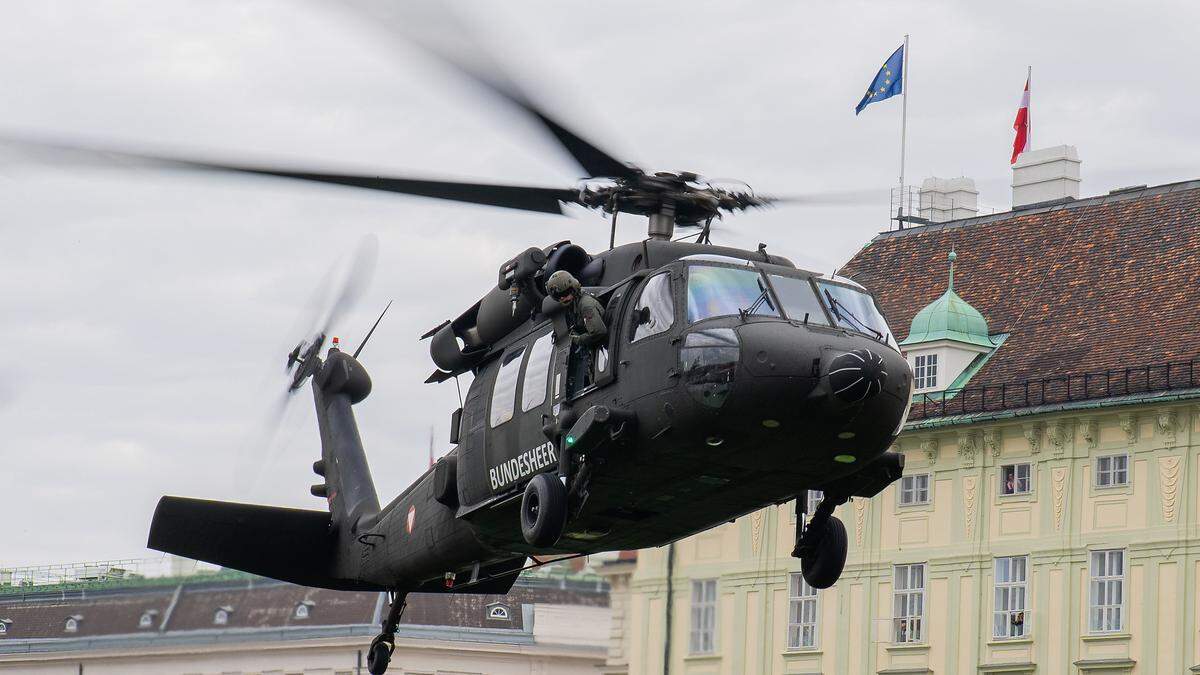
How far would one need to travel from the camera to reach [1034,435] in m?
75.4

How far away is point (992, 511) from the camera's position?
7644cm

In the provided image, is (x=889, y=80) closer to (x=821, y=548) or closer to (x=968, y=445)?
(x=968, y=445)

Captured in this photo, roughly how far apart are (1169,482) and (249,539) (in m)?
36.4

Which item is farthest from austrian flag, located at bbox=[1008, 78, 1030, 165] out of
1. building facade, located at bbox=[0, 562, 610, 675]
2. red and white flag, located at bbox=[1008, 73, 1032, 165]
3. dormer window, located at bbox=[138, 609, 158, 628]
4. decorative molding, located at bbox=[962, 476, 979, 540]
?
dormer window, located at bbox=[138, 609, 158, 628]

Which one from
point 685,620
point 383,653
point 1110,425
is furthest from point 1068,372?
point 383,653

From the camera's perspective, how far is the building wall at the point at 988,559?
71375 mm

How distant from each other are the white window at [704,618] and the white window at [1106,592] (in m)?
15.4

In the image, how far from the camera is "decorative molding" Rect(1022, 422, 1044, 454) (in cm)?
7525

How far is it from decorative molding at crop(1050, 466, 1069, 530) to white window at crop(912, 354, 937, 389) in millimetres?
6490

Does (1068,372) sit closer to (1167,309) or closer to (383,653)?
(1167,309)

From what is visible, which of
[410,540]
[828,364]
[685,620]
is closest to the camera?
[828,364]

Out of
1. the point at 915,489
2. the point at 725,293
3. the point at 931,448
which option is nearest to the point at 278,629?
the point at 915,489

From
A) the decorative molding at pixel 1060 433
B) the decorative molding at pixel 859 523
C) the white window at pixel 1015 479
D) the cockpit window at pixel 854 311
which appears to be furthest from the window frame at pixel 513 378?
the decorative molding at pixel 859 523

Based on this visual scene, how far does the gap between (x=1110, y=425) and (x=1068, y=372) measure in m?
2.36
